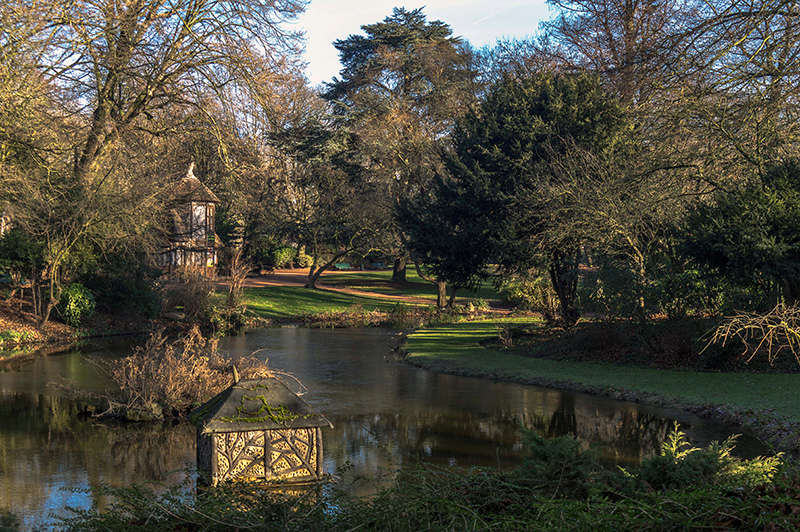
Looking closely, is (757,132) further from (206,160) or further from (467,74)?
(206,160)

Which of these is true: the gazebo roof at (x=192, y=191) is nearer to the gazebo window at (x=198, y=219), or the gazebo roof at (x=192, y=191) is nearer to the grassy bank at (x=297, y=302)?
the gazebo window at (x=198, y=219)

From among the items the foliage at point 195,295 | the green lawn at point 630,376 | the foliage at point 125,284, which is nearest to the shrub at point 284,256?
the foliage at point 195,295

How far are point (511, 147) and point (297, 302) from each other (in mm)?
16758

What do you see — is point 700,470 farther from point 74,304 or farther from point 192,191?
point 192,191

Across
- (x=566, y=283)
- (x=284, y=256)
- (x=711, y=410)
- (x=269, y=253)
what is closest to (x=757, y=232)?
(x=711, y=410)

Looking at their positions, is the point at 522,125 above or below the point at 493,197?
above

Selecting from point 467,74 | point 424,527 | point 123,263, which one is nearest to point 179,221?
point 123,263

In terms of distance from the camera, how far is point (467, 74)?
4022 cm

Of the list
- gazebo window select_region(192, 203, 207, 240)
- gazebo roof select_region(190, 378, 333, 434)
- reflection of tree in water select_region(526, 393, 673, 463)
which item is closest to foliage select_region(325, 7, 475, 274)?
gazebo window select_region(192, 203, 207, 240)

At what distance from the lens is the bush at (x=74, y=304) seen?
26.9m

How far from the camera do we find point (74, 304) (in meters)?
26.9

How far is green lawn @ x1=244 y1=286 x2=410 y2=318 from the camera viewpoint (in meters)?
34.8

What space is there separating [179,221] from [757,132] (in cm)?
3340

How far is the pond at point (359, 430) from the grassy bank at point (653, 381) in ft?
1.75
